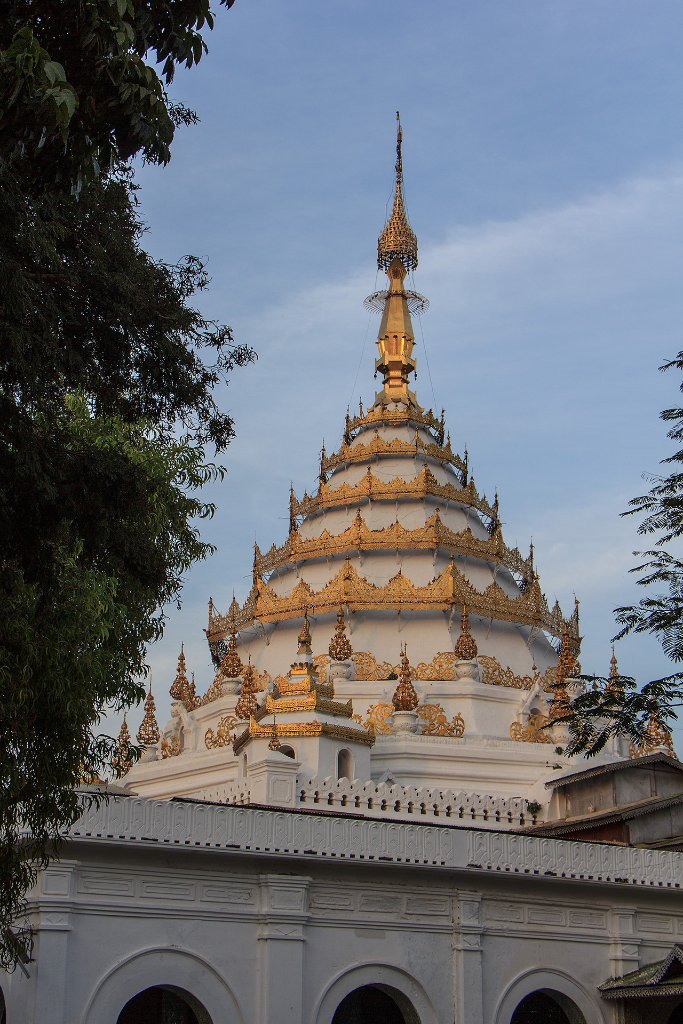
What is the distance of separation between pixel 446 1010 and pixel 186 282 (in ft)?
40.1

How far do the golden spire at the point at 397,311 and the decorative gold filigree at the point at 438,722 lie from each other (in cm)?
1606

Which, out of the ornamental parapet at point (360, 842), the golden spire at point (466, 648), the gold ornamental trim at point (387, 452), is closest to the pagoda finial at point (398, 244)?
the gold ornamental trim at point (387, 452)

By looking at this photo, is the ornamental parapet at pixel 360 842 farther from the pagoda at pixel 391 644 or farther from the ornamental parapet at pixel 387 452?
the ornamental parapet at pixel 387 452

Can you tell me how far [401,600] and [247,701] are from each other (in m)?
6.86

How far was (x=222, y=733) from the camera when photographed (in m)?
36.7

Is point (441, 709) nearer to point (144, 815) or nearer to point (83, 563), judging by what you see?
point (144, 815)

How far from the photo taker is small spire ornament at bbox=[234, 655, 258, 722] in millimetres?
35438

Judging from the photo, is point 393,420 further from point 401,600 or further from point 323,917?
point 323,917

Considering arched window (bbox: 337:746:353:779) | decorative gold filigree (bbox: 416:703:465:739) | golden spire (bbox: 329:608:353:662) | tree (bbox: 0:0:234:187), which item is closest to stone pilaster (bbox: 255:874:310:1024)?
arched window (bbox: 337:746:353:779)

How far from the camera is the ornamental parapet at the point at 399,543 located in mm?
42688

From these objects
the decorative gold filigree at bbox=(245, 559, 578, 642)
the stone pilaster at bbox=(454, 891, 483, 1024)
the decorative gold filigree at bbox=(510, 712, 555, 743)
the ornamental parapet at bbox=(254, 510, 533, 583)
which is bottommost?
the stone pilaster at bbox=(454, 891, 483, 1024)

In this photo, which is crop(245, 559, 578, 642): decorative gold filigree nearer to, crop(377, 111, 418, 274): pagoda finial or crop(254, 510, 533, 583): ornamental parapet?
crop(254, 510, 533, 583): ornamental parapet

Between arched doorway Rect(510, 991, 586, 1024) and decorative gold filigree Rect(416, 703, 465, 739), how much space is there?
41.6 ft

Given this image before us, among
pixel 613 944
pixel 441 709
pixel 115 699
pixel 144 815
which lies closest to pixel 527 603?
pixel 441 709
